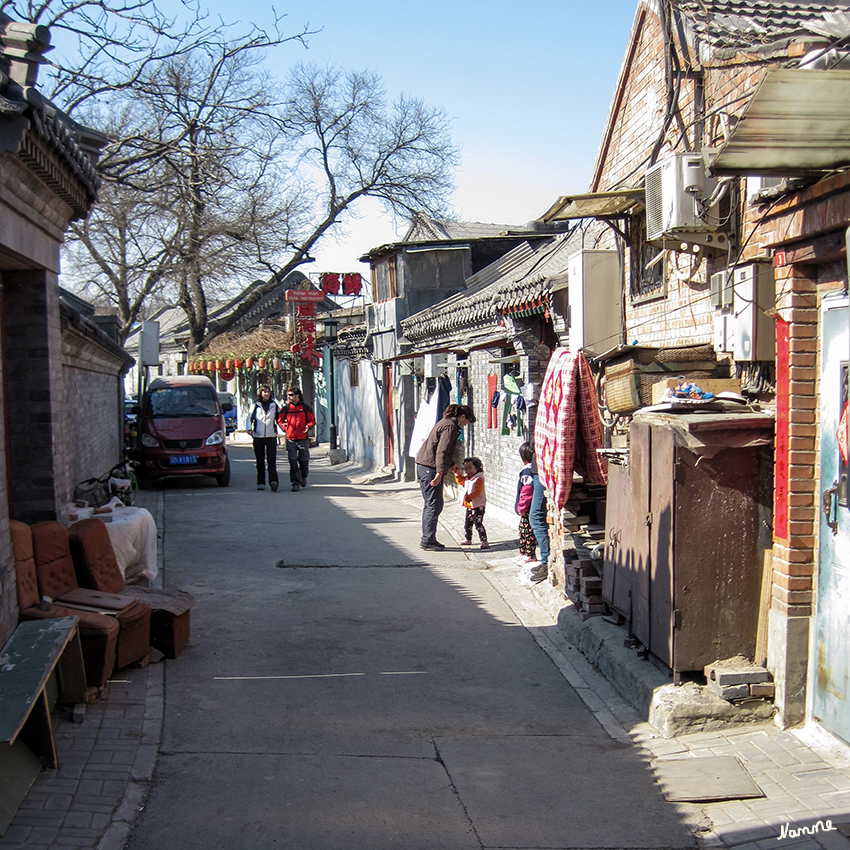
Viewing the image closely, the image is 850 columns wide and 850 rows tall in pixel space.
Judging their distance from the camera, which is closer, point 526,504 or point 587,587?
point 587,587

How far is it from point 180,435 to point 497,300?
7.73m

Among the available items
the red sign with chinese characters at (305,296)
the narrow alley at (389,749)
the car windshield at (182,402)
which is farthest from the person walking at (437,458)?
the red sign with chinese characters at (305,296)

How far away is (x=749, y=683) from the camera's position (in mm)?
5328

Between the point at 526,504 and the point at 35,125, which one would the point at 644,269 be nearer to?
the point at 526,504

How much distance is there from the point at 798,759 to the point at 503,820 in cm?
173

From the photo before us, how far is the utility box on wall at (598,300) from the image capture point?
910 centimetres

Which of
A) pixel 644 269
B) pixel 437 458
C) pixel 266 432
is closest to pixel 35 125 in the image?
pixel 644 269

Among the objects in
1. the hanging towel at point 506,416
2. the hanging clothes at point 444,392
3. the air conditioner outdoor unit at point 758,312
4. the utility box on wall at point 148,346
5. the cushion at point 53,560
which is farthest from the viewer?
the utility box on wall at point 148,346

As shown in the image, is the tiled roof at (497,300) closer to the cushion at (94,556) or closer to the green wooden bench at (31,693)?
the cushion at (94,556)

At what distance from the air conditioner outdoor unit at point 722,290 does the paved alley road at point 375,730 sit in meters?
3.08

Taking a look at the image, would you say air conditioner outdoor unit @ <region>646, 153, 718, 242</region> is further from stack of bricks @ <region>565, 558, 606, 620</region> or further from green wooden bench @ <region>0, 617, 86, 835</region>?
green wooden bench @ <region>0, 617, 86, 835</region>

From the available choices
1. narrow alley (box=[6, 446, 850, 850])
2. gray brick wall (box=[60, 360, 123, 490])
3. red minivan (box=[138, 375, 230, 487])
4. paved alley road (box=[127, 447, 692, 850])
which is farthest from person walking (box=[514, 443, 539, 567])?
red minivan (box=[138, 375, 230, 487])

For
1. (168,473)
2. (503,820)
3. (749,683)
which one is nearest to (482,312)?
(168,473)

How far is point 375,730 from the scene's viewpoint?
5.58m
